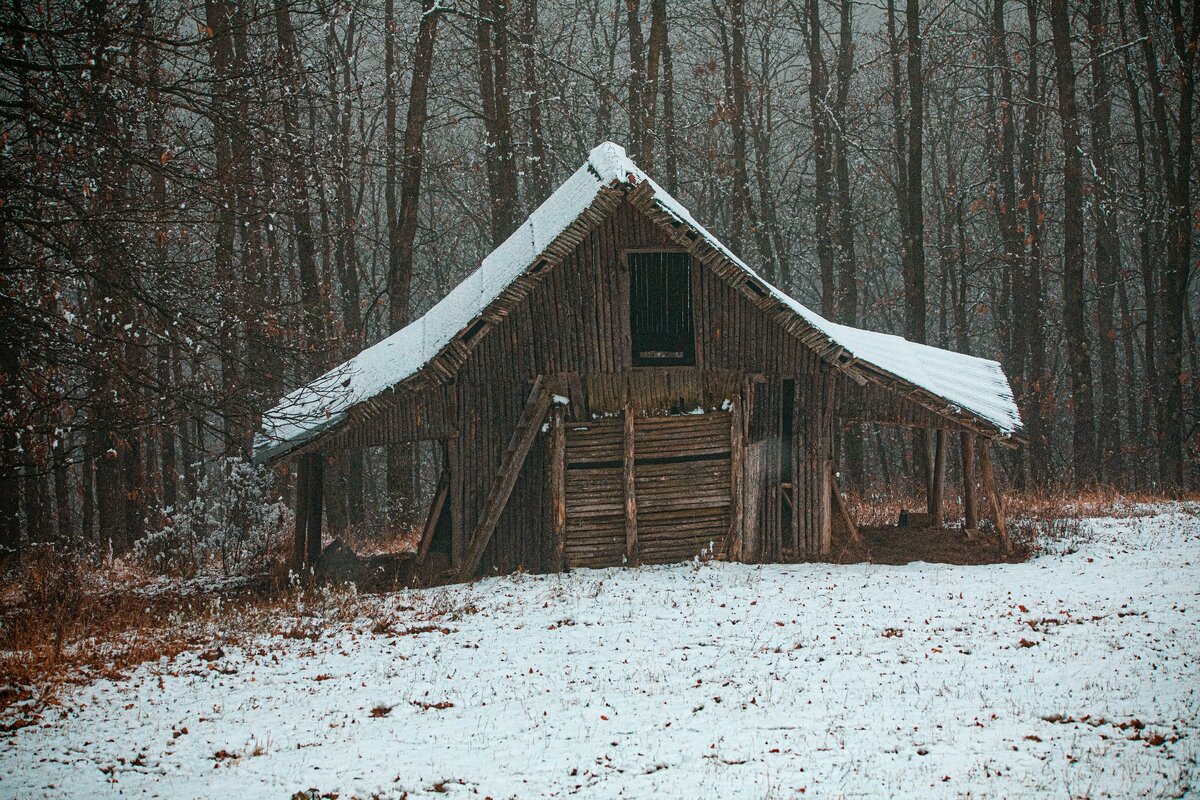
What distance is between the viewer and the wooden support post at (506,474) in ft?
47.8

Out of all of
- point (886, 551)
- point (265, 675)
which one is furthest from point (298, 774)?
point (886, 551)

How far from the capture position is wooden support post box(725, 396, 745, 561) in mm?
15211

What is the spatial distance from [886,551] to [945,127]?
22.4 metres

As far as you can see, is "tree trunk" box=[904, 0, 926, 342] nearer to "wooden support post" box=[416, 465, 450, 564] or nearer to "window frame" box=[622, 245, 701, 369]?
"window frame" box=[622, 245, 701, 369]

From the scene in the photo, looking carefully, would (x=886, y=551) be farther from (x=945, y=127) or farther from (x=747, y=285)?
(x=945, y=127)

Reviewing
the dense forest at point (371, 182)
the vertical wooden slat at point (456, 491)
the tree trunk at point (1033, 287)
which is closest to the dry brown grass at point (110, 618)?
the dense forest at point (371, 182)

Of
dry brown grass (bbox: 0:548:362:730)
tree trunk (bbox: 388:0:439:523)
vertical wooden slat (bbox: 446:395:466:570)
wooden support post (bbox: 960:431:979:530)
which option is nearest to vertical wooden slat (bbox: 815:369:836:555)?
wooden support post (bbox: 960:431:979:530)

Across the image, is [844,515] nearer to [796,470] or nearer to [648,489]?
[796,470]

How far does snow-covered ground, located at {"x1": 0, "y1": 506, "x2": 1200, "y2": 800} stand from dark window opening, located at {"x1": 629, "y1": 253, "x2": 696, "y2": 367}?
4.19 meters

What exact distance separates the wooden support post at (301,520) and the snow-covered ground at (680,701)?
2.88 m

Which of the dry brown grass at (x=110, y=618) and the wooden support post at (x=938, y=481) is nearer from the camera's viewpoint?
the dry brown grass at (x=110, y=618)

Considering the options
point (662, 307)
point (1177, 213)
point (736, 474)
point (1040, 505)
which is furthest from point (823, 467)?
point (1177, 213)

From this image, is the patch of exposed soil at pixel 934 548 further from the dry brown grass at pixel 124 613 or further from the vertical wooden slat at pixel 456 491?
the vertical wooden slat at pixel 456 491

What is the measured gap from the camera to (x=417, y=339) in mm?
16297
